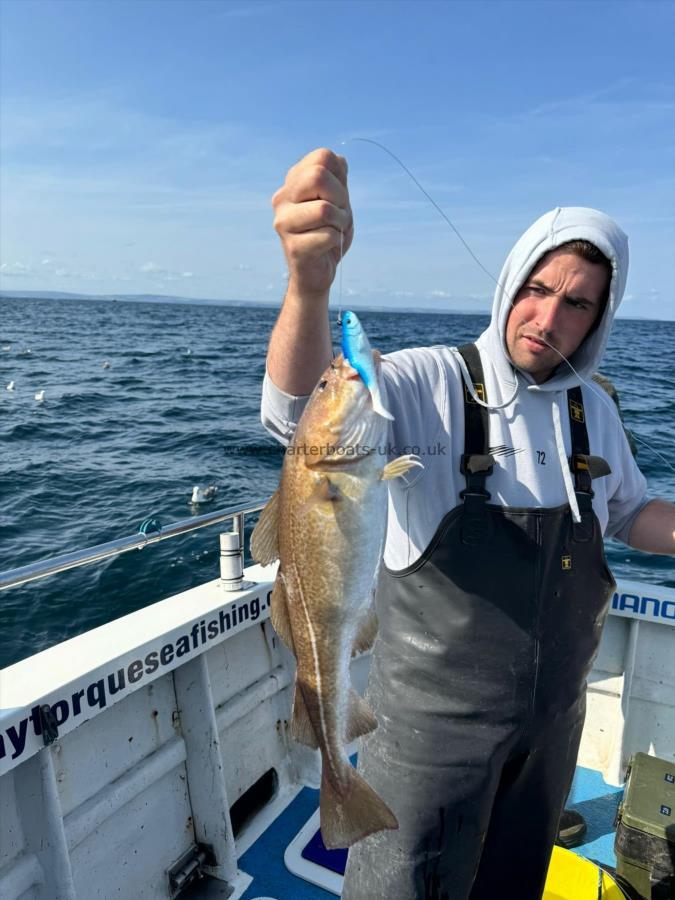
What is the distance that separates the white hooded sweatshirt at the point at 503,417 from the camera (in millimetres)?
2332

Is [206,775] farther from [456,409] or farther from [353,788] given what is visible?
[456,409]

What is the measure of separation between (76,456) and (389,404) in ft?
45.5

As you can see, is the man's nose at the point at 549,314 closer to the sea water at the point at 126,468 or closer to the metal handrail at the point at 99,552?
the metal handrail at the point at 99,552

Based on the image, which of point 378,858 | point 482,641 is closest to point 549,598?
point 482,641

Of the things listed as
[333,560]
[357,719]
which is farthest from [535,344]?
[357,719]

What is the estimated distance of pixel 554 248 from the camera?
2.42 m

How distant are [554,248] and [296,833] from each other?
12.1 ft

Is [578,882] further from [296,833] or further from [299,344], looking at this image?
[299,344]

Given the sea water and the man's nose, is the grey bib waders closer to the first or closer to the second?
the man's nose

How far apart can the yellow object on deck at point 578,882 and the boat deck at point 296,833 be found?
66 cm

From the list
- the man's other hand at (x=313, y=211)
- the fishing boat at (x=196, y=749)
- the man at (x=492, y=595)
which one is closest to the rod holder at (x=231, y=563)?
the fishing boat at (x=196, y=749)

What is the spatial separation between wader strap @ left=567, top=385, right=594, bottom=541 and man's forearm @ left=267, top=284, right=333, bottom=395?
1.12 meters

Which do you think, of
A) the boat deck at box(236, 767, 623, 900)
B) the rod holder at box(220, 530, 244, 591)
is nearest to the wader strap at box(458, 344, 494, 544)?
the rod holder at box(220, 530, 244, 591)

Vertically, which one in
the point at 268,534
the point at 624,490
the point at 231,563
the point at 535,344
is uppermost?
the point at 535,344
